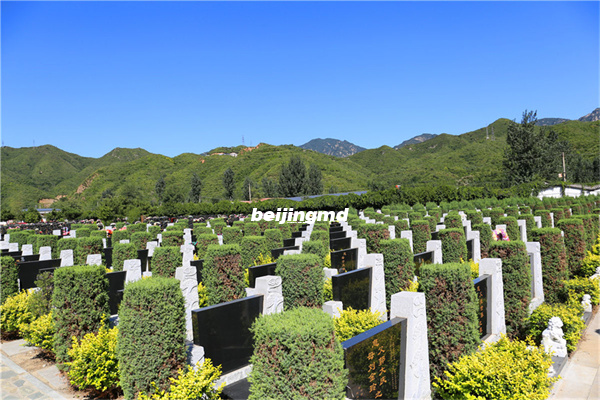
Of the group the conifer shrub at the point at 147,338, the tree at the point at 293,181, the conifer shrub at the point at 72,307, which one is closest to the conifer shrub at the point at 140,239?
the conifer shrub at the point at 72,307

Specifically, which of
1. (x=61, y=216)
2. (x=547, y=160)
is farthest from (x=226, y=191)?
(x=547, y=160)

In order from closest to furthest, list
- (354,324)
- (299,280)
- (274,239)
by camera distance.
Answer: (354,324) → (299,280) → (274,239)

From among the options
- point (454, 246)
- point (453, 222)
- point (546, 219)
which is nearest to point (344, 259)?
point (454, 246)

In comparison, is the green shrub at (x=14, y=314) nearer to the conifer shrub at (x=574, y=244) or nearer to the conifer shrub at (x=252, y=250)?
the conifer shrub at (x=252, y=250)

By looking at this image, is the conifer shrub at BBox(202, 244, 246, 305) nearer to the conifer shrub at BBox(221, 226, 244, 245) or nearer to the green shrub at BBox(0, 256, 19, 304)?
the green shrub at BBox(0, 256, 19, 304)

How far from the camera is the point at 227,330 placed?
18.3ft

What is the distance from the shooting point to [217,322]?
17.9 ft

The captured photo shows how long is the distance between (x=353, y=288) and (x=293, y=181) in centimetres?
5514

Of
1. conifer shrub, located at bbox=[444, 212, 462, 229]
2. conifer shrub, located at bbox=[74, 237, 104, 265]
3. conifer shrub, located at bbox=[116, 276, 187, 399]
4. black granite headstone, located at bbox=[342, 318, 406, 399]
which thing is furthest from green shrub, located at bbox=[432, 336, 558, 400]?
conifer shrub, located at bbox=[444, 212, 462, 229]

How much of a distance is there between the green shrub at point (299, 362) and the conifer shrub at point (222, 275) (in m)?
4.01

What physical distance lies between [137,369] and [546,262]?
379 inches

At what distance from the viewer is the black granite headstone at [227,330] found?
208 inches

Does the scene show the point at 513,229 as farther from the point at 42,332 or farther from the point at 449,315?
the point at 42,332

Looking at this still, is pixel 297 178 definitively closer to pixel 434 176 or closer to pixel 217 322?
pixel 434 176
